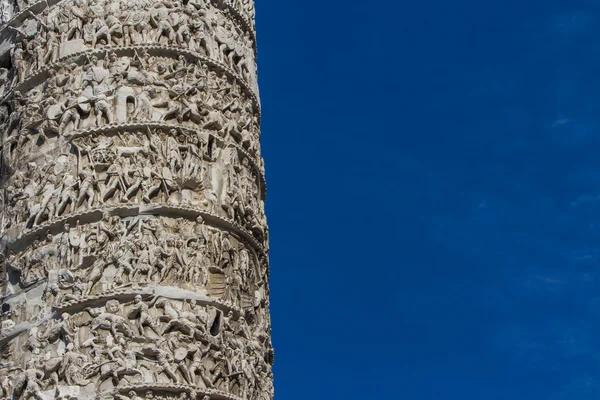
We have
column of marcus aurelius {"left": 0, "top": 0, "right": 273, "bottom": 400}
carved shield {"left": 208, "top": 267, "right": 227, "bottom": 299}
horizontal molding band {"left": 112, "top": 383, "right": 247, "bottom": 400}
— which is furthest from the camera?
carved shield {"left": 208, "top": 267, "right": 227, "bottom": 299}

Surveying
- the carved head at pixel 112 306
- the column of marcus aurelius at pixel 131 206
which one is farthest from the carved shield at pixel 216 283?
the carved head at pixel 112 306

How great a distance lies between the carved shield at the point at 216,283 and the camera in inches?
297

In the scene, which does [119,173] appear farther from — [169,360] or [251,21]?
[251,21]

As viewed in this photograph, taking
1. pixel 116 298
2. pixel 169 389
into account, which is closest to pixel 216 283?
pixel 116 298

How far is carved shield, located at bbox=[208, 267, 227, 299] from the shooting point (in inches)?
297

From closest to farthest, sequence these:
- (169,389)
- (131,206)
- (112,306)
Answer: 1. (169,389)
2. (112,306)
3. (131,206)

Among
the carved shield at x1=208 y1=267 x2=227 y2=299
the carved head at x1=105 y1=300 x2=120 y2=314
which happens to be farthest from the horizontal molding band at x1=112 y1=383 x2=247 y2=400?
the carved shield at x1=208 y1=267 x2=227 y2=299

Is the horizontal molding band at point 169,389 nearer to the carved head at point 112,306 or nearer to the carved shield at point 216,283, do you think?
the carved head at point 112,306

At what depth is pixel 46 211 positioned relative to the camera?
774cm

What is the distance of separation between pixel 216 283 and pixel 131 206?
31.3 inches

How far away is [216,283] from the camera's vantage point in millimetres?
7590

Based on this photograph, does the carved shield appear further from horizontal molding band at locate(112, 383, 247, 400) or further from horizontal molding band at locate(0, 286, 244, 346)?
horizontal molding band at locate(112, 383, 247, 400)

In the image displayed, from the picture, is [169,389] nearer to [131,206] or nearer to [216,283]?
[216,283]

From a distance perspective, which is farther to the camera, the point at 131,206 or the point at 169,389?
the point at 131,206
